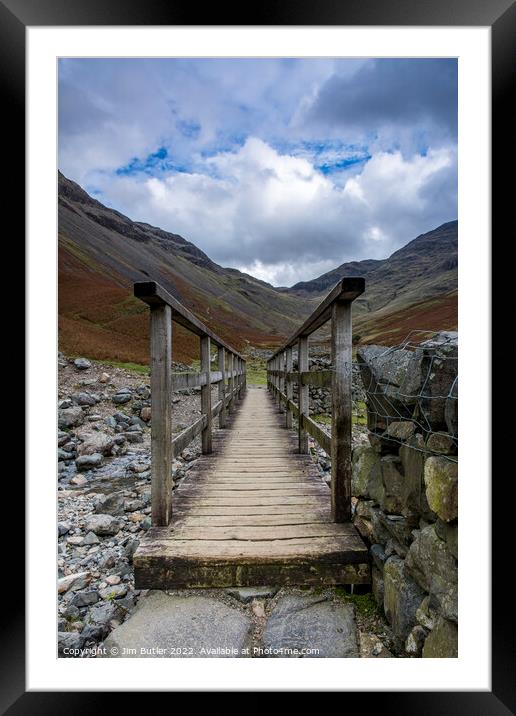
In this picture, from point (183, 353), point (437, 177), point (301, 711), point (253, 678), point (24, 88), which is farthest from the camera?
point (183, 353)

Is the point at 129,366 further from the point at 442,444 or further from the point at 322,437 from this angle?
the point at 442,444

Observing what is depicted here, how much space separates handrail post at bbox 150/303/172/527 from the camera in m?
2.22

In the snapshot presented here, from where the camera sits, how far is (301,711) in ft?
4.53

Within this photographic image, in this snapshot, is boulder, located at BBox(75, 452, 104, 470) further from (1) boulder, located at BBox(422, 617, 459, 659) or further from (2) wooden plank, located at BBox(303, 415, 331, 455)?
(1) boulder, located at BBox(422, 617, 459, 659)

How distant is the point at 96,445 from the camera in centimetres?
554

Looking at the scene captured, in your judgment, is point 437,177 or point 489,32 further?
point 437,177

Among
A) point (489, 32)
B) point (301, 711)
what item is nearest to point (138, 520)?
point (301, 711)

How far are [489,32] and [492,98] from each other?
32 centimetres

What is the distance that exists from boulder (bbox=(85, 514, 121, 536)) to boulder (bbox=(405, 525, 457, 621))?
9.41 ft

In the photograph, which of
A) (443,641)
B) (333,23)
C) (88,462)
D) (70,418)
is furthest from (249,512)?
(70,418)

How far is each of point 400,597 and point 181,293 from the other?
55.3 m

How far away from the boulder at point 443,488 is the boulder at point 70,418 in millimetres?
6812

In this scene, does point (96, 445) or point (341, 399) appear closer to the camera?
point (341, 399)

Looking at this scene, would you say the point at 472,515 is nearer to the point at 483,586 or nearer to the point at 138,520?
the point at 483,586
